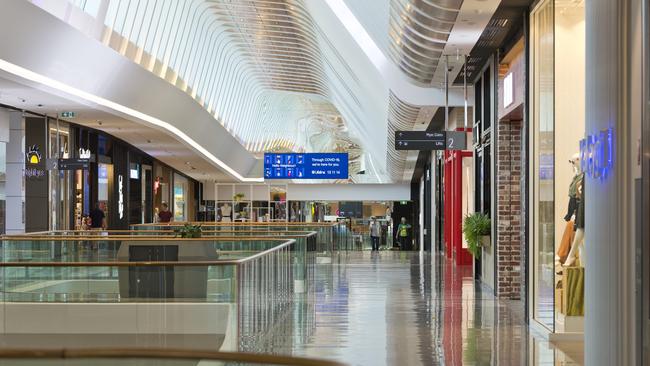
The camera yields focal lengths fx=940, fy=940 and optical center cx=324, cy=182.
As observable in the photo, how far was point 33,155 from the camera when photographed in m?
23.1

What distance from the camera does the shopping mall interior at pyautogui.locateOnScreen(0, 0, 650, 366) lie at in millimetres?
6223

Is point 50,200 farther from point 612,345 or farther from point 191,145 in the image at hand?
point 612,345

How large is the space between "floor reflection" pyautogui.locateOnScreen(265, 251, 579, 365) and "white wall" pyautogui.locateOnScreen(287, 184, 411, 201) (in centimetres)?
2512

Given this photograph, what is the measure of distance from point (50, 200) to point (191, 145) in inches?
208

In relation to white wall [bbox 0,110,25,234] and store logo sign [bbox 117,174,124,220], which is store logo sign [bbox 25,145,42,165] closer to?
white wall [bbox 0,110,25,234]

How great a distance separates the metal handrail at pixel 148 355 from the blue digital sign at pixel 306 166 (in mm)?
30181

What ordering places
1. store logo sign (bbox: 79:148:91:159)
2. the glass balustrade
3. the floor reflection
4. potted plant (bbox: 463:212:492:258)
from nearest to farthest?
the glass balustrade
the floor reflection
potted plant (bbox: 463:212:492:258)
store logo sign (bbox: 79:148:91:159)

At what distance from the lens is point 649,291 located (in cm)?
552

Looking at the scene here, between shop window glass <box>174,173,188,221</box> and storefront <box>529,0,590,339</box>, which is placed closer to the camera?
storefront <box>529,0,590,339</box>

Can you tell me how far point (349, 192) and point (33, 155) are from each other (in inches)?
867

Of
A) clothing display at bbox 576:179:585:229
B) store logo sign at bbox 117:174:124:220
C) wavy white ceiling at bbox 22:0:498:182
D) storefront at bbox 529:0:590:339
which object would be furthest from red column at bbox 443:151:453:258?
clothing display at bbox 576:179:585:229

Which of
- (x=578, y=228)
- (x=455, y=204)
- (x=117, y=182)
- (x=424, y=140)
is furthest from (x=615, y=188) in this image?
(x=117, y=182)

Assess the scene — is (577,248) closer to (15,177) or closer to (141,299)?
(141,299)

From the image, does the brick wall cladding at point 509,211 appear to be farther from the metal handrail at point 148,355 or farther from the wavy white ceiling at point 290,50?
the metal handrail at point 148,355
